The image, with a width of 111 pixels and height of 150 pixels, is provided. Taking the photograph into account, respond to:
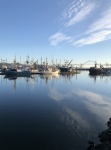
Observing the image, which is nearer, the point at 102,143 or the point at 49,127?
the point at 102,143

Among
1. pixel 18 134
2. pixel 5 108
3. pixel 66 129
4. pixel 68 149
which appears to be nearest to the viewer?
pixel 68 149

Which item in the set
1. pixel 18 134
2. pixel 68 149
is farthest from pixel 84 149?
pixel 18 134

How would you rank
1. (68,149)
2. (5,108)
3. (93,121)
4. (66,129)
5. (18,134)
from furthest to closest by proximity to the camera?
(5,108) < (93,121) < (66,129) < (18,134) < (68,149)

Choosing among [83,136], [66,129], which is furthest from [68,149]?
[66,129]

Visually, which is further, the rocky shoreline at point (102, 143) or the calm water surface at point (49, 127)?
the calm water surface at point (49, 127)

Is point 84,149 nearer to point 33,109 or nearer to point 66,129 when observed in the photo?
point 66,129

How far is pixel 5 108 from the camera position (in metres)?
31.9

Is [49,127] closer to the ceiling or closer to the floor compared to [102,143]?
closer to the floor

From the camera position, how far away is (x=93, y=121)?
26.5m

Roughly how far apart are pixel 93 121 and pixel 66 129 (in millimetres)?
4802

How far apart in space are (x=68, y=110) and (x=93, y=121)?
21.8 ft

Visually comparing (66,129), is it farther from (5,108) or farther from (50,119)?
(5,108)

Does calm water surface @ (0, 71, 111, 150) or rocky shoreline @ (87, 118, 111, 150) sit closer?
rocky shoreline @ (87, 118, 111, 150)

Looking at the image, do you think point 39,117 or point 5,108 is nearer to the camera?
point 39,117
